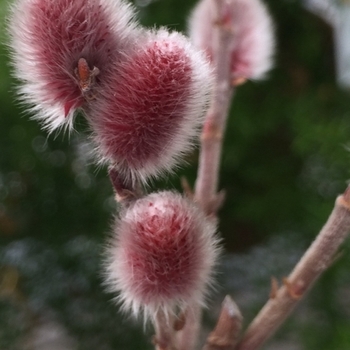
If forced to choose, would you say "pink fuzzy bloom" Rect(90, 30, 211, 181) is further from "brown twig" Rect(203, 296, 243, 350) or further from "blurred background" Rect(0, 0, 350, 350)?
"blurred background" Rect(0, 0, 350, 350)

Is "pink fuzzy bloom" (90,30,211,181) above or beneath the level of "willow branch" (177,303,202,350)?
above

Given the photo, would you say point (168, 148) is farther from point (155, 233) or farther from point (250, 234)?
point (250, 234)

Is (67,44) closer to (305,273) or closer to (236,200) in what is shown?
(305,273)

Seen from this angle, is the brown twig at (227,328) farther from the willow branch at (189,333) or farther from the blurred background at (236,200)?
the blurred background at (236,200)

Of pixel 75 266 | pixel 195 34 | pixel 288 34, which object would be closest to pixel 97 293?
pixel 75 266

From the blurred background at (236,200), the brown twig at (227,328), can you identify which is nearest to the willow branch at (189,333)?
the brown twig at (227,328)

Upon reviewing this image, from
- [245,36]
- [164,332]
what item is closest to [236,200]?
[245,36]

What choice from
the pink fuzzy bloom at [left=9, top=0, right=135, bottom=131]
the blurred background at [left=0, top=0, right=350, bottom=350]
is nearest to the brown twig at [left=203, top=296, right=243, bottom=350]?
the pink fuzzy bloom at [left=9, top=0, right=135, bottom=131]
